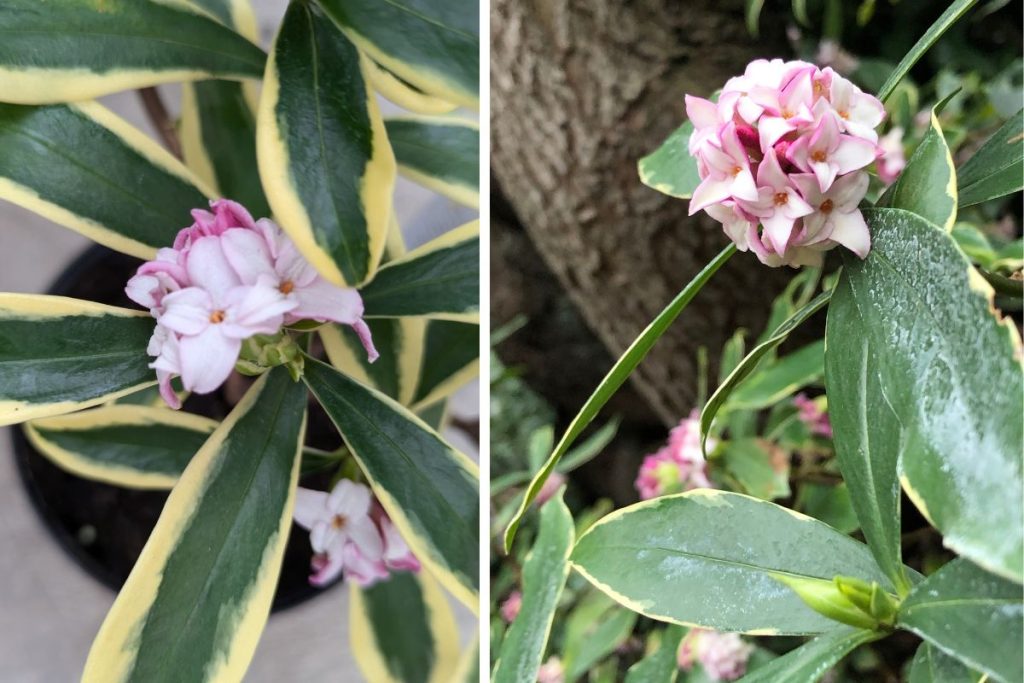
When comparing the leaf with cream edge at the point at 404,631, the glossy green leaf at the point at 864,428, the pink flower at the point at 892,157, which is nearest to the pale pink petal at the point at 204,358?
the leaf with cream edge at the point at 404,631

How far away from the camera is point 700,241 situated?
0.88m

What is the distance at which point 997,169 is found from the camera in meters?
0.36

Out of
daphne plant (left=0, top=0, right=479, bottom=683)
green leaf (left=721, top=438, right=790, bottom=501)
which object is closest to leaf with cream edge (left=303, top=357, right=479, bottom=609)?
daphne plant (left=0, top=0, right=479, bottom=683)

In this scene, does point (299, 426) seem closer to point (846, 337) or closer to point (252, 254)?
point (252, 254)

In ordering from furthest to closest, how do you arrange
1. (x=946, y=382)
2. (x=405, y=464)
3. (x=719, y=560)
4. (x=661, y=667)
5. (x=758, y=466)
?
(x=758, y=466), (x=661, y=667), (x=405, y=464), (x=719, y=560), (x=946, y=382)

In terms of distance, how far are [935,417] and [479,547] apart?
34 cm

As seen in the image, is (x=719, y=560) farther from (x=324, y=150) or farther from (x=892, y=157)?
(x=892, y=157)

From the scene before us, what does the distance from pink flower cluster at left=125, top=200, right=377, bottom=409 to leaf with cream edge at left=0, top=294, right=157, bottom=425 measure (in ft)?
0.05

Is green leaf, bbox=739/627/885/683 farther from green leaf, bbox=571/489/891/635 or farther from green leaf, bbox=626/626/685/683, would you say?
green leaf, bbox=626/626/685/683

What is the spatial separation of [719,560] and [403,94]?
358mm

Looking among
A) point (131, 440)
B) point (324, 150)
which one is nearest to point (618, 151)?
point (324, 150)

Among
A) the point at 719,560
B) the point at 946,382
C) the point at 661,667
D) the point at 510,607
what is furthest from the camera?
the point at 510,607

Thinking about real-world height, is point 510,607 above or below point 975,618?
below

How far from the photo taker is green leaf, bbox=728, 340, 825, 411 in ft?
2.33
